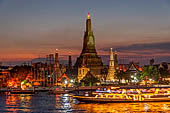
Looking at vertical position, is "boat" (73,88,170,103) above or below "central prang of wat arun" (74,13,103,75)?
below

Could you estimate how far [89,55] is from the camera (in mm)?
159125

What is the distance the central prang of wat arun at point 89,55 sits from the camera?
155750 mm

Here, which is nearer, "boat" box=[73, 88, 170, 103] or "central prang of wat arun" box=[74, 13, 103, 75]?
"boat" box=[73, 88, 170, 103]

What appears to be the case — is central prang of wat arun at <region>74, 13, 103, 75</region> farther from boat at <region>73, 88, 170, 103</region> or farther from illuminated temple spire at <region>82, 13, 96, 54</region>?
boat at <region>73, 88, 170, 103</region>

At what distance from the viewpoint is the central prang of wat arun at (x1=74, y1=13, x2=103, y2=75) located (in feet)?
511

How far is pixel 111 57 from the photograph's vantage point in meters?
149

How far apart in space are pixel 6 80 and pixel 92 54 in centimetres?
3811

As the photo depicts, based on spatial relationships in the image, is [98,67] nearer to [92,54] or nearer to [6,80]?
[92,54]

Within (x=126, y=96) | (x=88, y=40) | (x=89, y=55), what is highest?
(x=88, y=40)

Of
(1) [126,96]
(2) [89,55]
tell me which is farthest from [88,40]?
(1) [126,96]

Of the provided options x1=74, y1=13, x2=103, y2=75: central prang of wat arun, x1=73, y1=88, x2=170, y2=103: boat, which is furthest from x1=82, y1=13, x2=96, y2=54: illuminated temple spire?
x1=73, y1=88, x2=170, y2=103: boat

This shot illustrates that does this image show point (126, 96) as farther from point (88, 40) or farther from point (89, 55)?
point (88, 40)

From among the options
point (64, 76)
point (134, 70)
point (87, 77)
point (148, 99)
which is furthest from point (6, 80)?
point (148, 99)

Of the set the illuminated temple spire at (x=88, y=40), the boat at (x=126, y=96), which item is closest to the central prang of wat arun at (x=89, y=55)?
the illuminated temple spire at (x=88, y=40)
